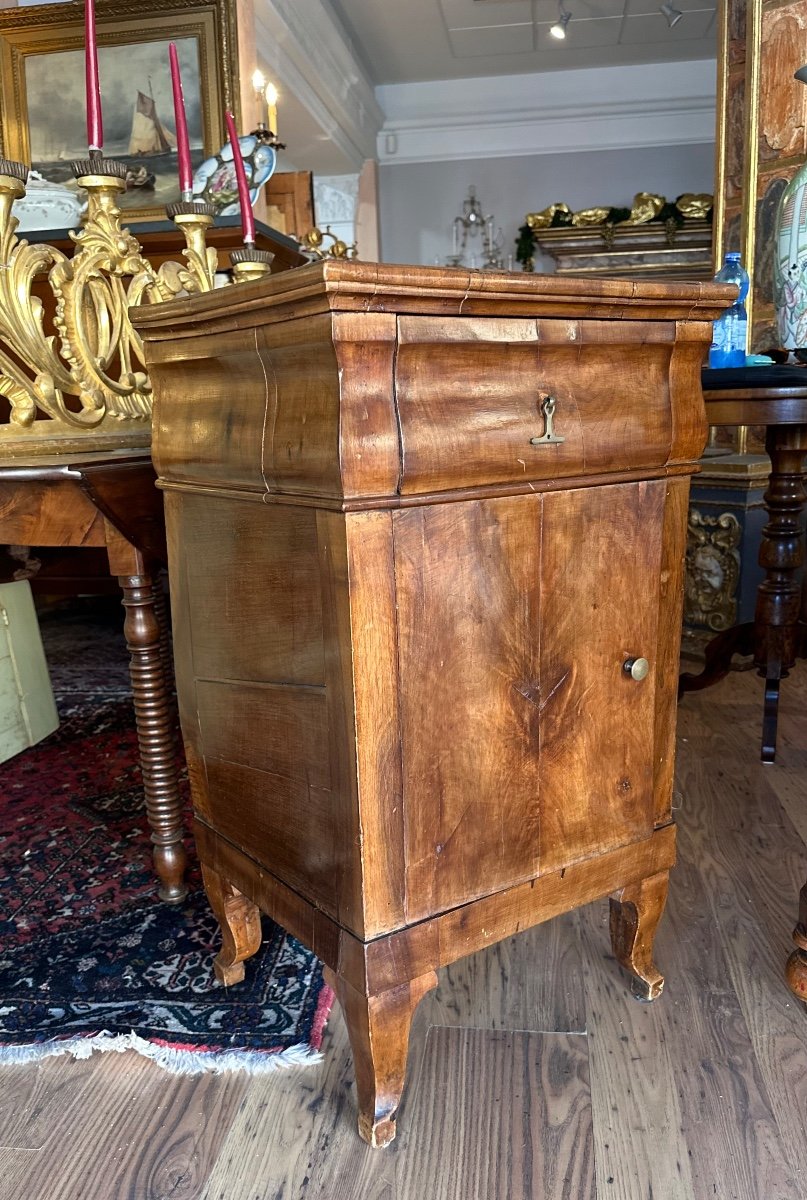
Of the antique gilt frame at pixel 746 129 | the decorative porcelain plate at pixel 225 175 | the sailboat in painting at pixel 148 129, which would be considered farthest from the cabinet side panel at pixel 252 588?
the sailboat in painting at pixel 148 129

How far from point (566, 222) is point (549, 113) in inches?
39.4

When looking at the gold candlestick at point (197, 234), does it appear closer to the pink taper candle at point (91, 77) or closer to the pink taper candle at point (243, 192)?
the pink taper candle at point (243, 192)

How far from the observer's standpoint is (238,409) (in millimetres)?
941

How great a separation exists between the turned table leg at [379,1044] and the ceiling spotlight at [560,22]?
556 cm

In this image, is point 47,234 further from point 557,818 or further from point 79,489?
point 557,818

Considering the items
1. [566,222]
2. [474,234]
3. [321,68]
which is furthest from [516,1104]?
[474,234]

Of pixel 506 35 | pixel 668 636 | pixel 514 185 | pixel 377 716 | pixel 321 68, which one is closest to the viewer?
pixel 377 716

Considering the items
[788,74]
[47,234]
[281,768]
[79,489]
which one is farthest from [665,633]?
[788,74]

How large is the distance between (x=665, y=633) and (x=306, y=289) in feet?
2.00

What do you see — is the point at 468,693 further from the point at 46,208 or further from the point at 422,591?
the point at 46,208

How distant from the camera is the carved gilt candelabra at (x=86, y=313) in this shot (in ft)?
4.56

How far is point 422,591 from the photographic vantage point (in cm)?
86

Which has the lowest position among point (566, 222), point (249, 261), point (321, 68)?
point (249, 261)

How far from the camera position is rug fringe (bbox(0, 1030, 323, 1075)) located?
111cm
